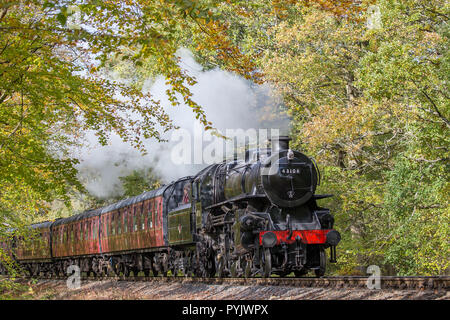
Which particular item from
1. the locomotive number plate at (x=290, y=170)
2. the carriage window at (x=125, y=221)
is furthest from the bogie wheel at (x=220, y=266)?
the carriage window at (x=125, y=221)

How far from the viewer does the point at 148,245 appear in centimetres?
1945

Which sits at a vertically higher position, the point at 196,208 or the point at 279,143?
the point at 279,143

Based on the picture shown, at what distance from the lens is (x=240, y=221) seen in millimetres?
12859

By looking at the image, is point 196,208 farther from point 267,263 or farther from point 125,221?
point 125,221

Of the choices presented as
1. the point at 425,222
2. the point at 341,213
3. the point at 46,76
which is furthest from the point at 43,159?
the point at 341,213

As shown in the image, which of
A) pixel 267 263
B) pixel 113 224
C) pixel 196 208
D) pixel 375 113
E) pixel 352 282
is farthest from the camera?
pixel 113 224

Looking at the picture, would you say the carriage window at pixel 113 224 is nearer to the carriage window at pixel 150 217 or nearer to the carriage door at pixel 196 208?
the carriage window at pixel 150 217

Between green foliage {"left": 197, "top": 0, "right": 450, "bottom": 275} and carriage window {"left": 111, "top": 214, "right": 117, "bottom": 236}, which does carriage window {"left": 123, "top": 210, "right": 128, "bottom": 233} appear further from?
green foliage {"left": 197, "top": 0, "right": 450, "bottom": 275}

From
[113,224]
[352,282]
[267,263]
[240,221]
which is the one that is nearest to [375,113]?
[240,221]

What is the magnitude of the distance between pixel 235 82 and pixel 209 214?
53.9 feet

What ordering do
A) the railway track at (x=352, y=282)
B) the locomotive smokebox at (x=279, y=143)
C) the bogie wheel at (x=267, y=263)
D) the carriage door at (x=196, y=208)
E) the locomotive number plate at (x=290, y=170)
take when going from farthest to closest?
the carriage door at (x=196, y=208) → the locomotive smokebox at (x=279, y=143) → the locomotive number plate at (x=290, y=170) → the bogie wheel at (x=267, y=263) → the railway track at (x=352, y=282)

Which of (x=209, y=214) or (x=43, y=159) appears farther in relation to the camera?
A: (x=209, y=214)

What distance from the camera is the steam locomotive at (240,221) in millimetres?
12914
